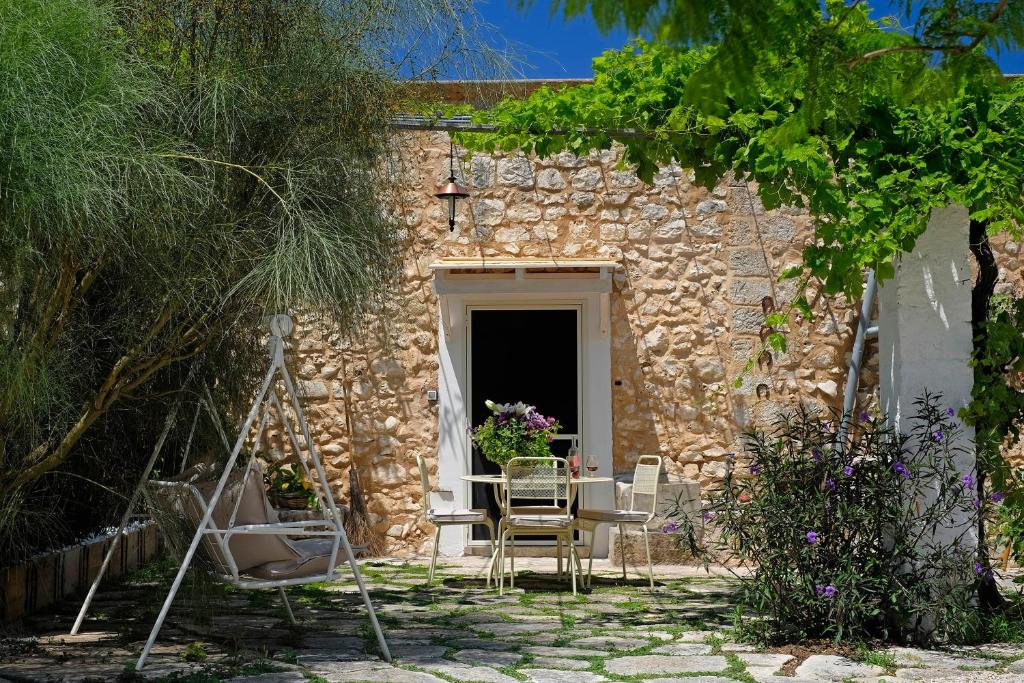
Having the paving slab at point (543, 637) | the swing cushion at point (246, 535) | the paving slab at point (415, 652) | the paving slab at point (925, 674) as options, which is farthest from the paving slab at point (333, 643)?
the paving slab at point (925, 674)

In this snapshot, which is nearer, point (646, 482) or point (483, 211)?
point (646, 482)

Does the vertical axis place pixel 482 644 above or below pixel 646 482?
below

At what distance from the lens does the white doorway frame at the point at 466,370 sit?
27.1ft

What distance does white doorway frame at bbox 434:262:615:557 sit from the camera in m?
8.27

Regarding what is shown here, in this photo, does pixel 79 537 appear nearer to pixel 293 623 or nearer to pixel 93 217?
pixel 293 623

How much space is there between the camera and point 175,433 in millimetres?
5508

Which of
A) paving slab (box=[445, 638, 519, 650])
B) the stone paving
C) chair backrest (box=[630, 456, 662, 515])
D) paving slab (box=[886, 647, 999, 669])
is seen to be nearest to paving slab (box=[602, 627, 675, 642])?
the stone paving

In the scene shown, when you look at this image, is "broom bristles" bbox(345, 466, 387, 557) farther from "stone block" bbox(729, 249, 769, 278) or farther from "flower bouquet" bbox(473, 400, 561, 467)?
"stone block" bbox(729, 249, 769, 278)

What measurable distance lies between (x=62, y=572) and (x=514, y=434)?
2994mm

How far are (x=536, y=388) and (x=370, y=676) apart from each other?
4480 millimetres

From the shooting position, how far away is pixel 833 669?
4.41 m

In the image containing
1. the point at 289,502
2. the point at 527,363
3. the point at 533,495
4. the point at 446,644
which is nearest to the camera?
the point at 446,644

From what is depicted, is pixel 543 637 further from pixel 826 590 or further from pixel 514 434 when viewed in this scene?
pixel 514 434

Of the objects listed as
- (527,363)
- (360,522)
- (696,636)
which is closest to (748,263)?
(527,363)
